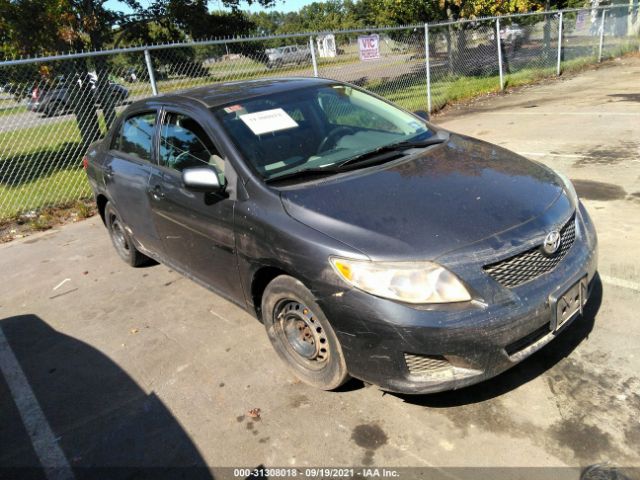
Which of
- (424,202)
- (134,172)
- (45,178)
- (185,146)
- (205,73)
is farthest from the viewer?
(45,178)

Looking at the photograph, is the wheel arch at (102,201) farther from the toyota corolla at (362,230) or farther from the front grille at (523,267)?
the front grille at (523,267)

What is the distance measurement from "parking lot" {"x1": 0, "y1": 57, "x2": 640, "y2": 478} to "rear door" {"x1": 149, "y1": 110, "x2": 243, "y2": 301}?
20.2 inches

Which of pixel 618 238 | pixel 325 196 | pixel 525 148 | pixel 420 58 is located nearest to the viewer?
pixel 325 196

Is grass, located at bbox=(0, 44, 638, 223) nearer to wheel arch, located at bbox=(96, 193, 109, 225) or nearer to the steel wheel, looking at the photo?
wheel arch, located at bbox=(96, 193, 109, 225)

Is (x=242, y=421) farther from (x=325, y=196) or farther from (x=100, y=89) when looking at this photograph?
(x=100, y=89)

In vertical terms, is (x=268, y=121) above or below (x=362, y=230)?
above

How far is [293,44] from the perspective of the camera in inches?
383

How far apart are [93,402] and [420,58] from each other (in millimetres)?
10727

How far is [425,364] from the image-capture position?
2.43 metres

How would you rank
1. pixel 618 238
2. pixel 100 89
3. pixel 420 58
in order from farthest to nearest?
pixel 420 58 < pixel 100 89 < pixel 618 238

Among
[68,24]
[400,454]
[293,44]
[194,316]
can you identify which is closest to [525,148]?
[293,44]

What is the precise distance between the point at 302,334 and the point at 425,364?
2.68ft

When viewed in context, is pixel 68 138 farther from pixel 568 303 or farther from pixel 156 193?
pixel 568 303

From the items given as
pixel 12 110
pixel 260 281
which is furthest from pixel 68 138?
pixel 260 281
